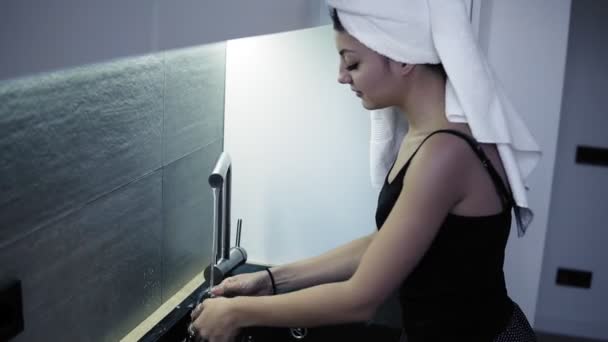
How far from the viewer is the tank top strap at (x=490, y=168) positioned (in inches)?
48.4

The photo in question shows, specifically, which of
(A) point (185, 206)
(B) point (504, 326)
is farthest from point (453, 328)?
(A) point (185, 206)

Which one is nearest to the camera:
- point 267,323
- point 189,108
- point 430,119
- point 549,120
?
point 267,323

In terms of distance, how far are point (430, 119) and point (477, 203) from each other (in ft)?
0.63

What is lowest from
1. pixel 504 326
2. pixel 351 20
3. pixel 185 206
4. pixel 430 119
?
pixel 504 326

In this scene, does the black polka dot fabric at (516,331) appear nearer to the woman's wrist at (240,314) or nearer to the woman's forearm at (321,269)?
the woman's forearm at (321,269)

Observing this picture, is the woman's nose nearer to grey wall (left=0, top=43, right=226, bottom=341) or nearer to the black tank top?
the black tank top

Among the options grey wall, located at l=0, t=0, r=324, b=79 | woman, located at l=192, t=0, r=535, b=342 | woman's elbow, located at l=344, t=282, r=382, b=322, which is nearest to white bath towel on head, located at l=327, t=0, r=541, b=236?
woman, located at l=192, t=0, r=535, b=342

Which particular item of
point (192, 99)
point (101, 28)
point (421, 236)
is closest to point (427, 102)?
point (421, 236)

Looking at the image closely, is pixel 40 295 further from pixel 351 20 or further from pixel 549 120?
pixel 549 120

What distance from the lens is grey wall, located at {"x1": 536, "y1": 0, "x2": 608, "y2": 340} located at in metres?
3.16

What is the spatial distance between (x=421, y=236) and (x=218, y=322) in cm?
39

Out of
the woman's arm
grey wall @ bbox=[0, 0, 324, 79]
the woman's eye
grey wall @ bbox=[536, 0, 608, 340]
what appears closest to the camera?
grey wall @ bbox=[0, 0, 324, 79]

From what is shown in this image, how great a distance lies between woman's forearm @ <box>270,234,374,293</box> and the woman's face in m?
0.38

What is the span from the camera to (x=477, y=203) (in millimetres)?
1249
